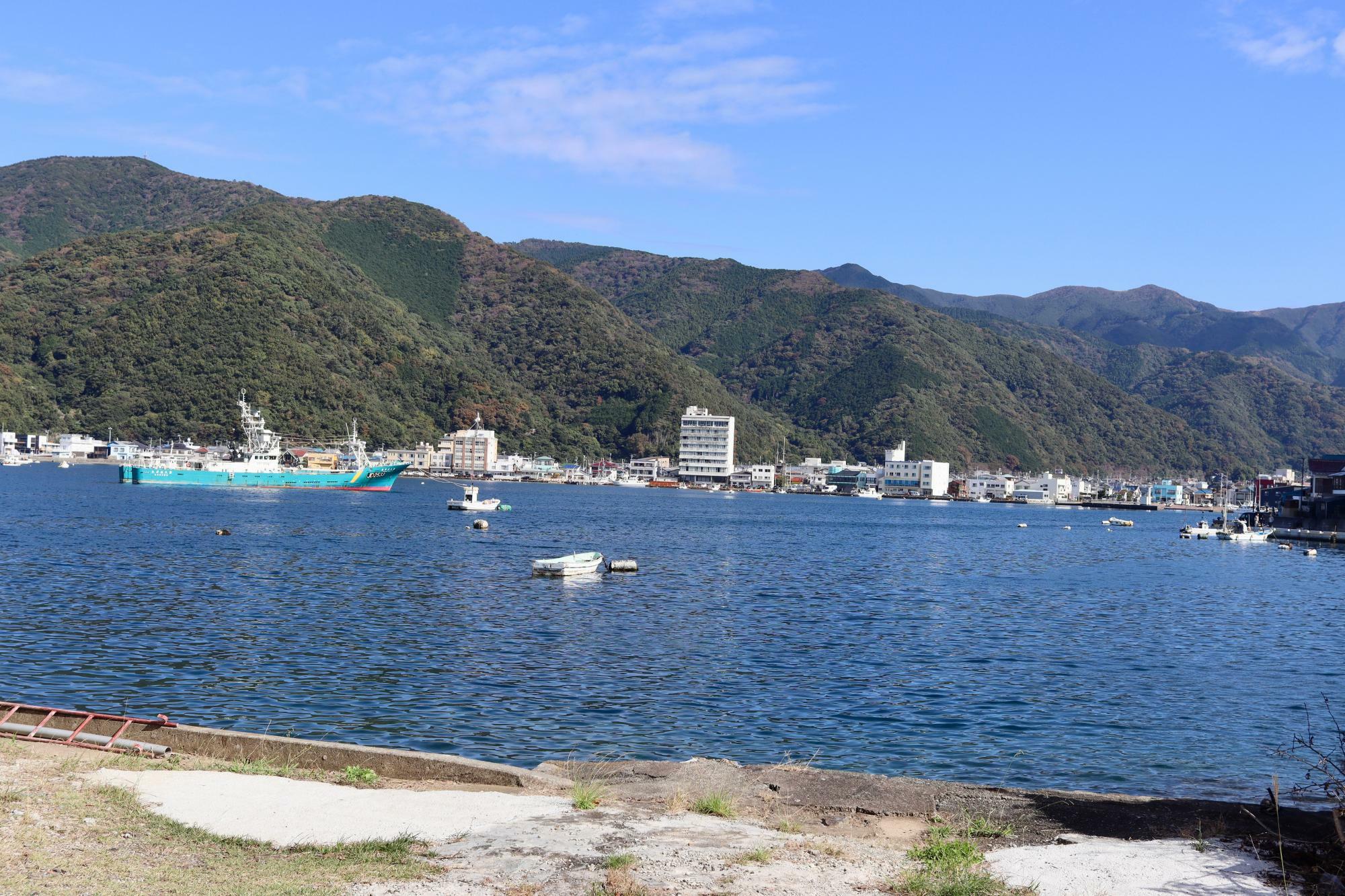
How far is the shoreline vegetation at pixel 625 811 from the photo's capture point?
898cm

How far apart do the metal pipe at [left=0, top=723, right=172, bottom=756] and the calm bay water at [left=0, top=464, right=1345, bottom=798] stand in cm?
473

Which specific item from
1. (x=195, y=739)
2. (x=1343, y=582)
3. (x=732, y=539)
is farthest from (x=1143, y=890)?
(x=732, y=539)

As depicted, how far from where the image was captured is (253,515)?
83.1 meters

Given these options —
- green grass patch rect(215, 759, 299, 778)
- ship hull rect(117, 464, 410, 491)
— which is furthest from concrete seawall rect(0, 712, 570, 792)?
ship hull rect(117, 464, 410, 491)

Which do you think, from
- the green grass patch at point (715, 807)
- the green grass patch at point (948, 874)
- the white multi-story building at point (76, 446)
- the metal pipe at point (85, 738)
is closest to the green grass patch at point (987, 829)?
the green grass patch at point (948, 874)

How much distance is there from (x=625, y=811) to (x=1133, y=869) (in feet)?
16.2

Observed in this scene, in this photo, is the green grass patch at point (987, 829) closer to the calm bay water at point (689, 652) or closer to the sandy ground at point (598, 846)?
the sandy ground at point (598, 846)

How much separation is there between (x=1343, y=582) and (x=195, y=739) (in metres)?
63.6

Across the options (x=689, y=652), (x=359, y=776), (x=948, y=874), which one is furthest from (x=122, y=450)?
(x=948, y=874)

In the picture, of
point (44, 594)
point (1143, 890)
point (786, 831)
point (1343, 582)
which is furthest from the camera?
point (1343, 582)

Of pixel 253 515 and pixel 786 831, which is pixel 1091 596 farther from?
pixel 253 515

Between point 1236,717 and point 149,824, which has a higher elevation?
point 149,824

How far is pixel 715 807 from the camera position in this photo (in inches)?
465

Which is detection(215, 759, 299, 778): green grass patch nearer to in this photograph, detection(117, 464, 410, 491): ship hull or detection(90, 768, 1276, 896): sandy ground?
detection(90, 768, 1276, 896): sandy ground
